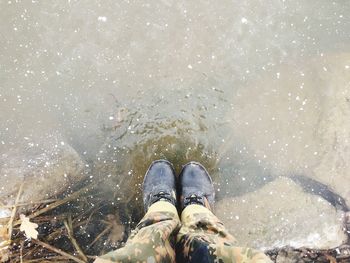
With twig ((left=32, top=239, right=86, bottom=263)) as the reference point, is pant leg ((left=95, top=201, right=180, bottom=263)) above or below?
above

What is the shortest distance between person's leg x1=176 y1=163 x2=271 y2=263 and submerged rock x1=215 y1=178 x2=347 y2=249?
23 centimetres

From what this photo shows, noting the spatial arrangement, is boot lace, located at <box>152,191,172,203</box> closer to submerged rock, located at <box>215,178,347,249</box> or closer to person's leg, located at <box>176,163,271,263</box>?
person's leg, located at <box>176,163,271,263</box>

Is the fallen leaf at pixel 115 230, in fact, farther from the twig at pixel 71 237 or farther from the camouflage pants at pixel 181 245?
the camouflage pants at pixel 181 245

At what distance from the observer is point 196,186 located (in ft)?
7.50

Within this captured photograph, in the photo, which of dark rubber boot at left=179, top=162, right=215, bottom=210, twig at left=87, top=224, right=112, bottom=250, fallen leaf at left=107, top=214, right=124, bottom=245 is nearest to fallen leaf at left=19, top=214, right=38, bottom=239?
twig at left=87, top=224, right=112, bottom=250

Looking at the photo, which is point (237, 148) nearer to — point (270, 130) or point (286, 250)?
point (270, 130)

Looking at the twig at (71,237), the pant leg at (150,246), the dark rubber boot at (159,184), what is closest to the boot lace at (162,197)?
the dark rubber boot at (159,184)

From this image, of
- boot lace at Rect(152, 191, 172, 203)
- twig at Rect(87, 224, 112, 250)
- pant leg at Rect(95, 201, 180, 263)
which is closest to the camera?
pant leg at Rect(95, 201, 180, 263)

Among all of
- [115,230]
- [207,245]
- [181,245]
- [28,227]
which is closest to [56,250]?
[28,227]

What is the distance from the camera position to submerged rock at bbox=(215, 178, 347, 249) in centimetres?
228

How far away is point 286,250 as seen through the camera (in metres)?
2.29

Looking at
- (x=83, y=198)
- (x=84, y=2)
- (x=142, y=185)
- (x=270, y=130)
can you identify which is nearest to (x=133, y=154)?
(x=142, y=185)

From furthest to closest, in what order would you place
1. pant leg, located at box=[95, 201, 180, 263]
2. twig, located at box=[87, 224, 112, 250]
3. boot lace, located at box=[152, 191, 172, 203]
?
1. twig, located at box=[87, 224, 112, 250]
2. boot lace, located at box=[152, 191, 172, 203]
3. pant leg, located at box=[95, 201, 180, 263]

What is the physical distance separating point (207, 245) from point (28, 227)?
4.10ft
